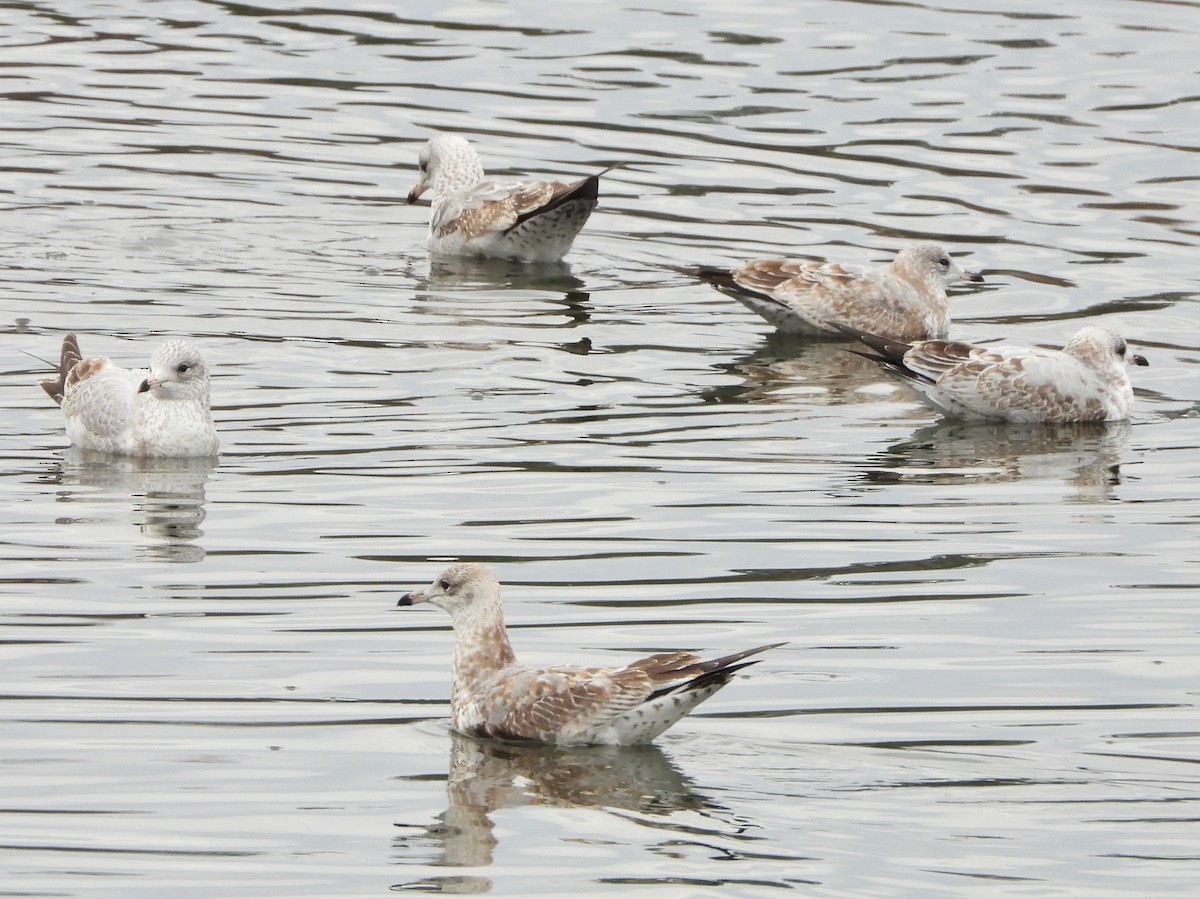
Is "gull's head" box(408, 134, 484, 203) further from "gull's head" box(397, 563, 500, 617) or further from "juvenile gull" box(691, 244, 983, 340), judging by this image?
"gull's head" box(397, 563, 500, 617)

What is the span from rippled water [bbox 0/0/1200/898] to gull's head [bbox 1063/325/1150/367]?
1.16 feet

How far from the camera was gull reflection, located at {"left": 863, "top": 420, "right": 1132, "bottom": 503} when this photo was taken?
1225cm

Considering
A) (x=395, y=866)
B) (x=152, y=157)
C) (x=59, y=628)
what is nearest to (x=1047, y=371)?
(x=59, y=628)

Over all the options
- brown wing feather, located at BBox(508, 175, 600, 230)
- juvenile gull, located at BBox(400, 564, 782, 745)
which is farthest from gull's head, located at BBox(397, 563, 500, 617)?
brown wing feather, located at BBox(508, 175, 600, 230)

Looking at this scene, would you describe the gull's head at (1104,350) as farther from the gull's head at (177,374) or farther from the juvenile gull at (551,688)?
the juvenile gull at (551,688)

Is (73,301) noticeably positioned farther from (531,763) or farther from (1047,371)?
(531,763)

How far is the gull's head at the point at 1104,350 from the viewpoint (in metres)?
13.8

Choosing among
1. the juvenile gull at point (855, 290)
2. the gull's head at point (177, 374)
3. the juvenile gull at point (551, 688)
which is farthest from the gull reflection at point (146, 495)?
the juvenile gull at point (855, 290)

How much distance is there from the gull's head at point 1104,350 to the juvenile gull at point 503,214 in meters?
4.35

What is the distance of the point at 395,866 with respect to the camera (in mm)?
7258

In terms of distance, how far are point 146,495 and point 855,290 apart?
5.82 m

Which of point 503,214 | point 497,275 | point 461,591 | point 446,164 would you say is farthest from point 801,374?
point 461,591

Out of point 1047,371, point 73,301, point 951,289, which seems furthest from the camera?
point 951,289

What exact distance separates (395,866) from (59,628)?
2585mm
